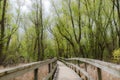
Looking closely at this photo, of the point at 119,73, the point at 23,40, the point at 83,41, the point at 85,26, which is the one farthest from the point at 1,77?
the point at 23,40

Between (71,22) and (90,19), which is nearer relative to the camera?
(90,19)

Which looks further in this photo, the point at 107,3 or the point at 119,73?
the point at 107,3

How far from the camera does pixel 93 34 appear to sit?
106ft

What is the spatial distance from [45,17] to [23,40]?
42.7 feet

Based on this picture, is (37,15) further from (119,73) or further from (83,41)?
(119,73)

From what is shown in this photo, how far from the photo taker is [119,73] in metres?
3.57

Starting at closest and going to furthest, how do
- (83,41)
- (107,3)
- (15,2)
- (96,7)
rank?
1. (96,7)
2. (107,3)
3. (15,2)
4. (83,41)

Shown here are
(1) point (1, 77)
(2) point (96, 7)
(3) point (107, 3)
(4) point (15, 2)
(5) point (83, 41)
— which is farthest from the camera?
(5) point (83, 41)

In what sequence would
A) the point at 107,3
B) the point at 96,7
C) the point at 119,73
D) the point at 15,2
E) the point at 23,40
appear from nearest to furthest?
the point at 119,73 < the point at 96,7 < the point at 107,3 < the point at 15,2 < the point at 23,40

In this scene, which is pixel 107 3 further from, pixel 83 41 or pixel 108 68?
pixel 108 68

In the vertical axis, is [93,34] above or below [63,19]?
below

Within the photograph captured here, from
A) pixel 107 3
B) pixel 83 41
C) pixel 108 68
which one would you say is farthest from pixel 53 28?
pixel 108 68

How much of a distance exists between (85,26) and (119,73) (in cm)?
2891

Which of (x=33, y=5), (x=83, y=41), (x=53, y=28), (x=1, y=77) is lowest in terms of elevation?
(x=1, y=77)
